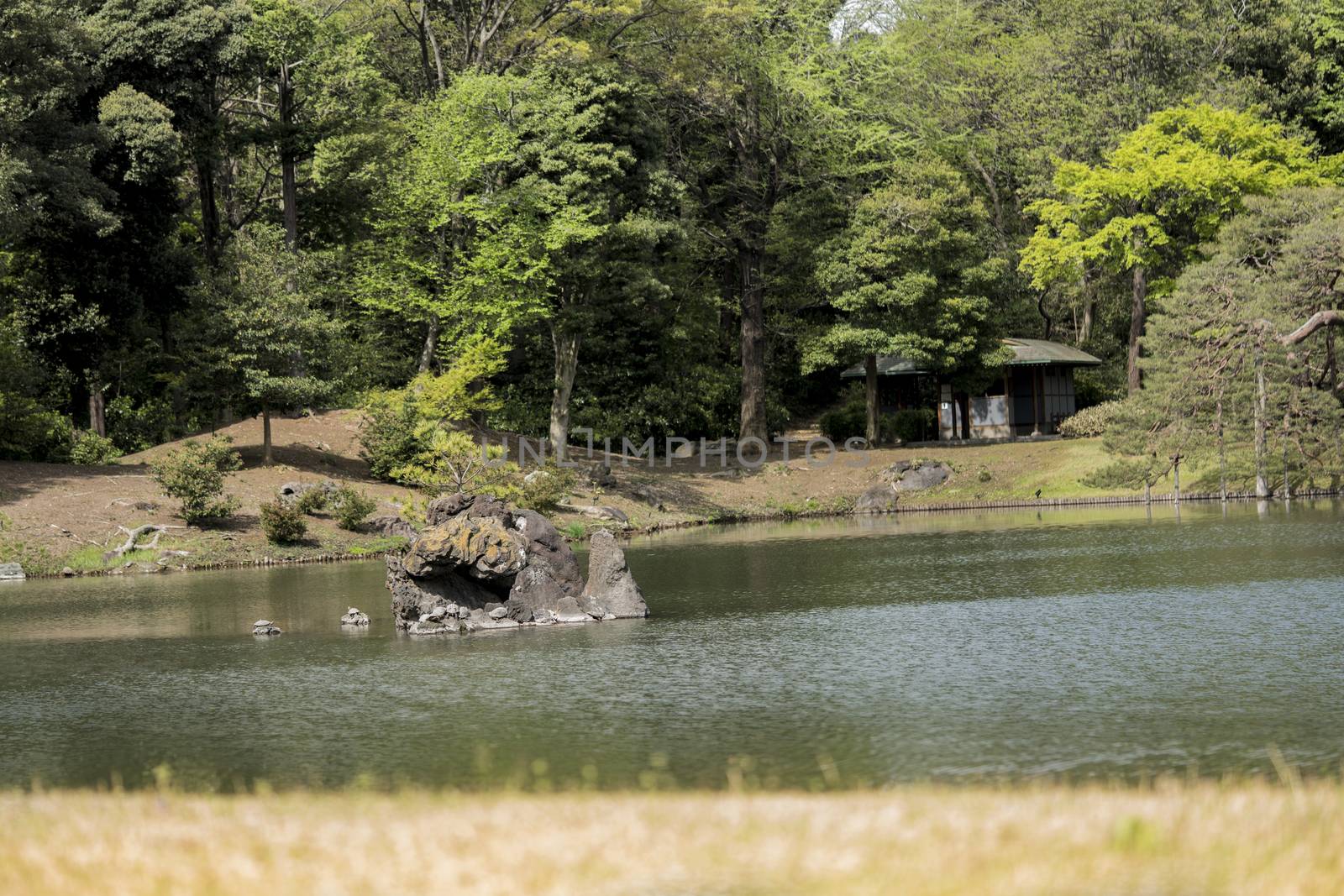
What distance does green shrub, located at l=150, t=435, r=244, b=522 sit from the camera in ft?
106

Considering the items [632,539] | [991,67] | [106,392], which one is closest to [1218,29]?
[991,67]

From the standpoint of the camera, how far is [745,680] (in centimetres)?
1512

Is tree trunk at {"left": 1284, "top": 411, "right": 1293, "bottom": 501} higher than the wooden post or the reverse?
the reverse

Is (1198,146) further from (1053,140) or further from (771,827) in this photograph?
(771,827)

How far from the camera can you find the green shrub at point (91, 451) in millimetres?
37406

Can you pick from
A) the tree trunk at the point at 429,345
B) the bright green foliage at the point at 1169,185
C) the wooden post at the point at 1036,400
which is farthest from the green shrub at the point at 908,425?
the tree trunk at the point at 429,345

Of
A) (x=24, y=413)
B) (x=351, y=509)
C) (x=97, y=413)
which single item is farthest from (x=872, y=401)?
(x=24, y=413)

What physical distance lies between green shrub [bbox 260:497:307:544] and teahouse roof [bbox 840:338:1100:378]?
24014mm

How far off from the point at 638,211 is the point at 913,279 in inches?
392

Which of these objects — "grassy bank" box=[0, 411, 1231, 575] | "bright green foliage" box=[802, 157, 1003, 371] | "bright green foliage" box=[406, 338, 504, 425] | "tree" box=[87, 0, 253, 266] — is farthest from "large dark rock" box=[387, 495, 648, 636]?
"bright green foliage" box=[802, 157, 1003, 371]

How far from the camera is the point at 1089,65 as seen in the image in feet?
160

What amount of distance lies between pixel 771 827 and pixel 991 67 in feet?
166

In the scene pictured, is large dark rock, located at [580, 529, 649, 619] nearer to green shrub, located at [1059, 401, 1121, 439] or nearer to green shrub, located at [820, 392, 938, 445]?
green shrub, located at [1059, 401, 1121, 439]

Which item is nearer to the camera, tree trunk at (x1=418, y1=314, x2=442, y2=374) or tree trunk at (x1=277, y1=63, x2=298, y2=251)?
tree trunk at (x1=277, y1=63, x2=298, y2=251)
